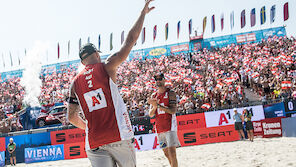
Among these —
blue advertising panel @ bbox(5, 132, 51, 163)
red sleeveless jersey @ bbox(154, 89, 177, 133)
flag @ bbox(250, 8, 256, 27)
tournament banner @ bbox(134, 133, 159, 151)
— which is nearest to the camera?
red sleeveless jersey @ bbox(154, 89, 177, 133)

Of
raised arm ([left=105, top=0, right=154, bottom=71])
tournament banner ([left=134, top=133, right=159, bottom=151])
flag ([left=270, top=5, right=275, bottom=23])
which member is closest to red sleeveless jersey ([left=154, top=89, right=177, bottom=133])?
raised arm ([left=105, top=0, right=154, bottom=71])

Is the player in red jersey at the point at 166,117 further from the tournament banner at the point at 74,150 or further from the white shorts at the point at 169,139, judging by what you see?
the tournament banner at the point at 74,150

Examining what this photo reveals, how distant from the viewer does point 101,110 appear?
2482 millimetres

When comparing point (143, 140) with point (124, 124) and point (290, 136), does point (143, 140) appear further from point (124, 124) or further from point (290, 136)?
point (124, 124)

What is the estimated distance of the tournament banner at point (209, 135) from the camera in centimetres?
1429

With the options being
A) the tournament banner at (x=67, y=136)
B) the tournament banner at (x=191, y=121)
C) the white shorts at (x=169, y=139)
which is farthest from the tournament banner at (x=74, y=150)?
the white shorts at (x=169, y=139)

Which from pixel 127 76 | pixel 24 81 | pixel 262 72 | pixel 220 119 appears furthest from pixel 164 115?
pixel 24 81

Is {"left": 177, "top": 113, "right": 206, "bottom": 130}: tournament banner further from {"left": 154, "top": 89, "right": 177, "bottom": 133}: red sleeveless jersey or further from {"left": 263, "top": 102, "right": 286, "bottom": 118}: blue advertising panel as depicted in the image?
→ {"left": 154, "top": 89, "right": 177, "bottom": 133}: red sleeveless jersey

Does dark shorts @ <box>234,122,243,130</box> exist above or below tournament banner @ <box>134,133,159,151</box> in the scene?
above

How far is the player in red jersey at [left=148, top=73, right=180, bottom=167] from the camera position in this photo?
540cm

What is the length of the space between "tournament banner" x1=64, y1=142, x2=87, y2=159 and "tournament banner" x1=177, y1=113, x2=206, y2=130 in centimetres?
542

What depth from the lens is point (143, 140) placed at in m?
15.1

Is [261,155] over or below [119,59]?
below

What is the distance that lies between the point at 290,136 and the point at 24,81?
2947cm
